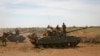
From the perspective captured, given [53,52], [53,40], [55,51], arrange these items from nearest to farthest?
[53,52], [55,51], [53,40]

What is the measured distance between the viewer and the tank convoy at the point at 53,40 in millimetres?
25328

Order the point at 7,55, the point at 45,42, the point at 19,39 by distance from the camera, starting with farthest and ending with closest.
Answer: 1. the point at 19,39
2. the point at 45,42
3. the point at 7,55

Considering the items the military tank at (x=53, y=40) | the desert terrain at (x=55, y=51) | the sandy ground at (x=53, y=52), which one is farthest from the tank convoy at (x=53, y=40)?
the sandy ground at (x=53, y=52)

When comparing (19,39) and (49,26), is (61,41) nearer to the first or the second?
(49,26)

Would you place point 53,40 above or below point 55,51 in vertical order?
above

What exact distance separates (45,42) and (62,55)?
5.68 m

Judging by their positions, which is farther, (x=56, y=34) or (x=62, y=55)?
(x=56, y=34)

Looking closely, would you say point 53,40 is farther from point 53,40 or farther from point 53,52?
point 53,52

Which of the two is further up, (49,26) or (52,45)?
(49,26)

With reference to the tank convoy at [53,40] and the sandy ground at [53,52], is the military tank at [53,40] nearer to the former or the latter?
the tank convoy at [53,40]

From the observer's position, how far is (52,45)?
1041 inches

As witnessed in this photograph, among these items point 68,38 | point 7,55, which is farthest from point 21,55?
point 68,38

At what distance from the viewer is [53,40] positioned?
25.8 meters

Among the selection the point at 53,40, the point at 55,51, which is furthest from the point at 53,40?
the point at 55,51
